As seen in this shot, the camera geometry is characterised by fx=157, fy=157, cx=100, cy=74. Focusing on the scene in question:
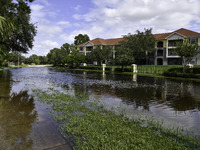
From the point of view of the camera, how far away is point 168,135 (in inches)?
190

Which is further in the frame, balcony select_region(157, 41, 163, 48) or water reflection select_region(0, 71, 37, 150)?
balcony select_region(157, 41, 163, 48)

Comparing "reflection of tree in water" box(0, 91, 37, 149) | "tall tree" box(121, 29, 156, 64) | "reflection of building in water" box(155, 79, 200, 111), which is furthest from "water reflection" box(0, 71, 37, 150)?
"tall tree" box(121, 29, 156, 64)

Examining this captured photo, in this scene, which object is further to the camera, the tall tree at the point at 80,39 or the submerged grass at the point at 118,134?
the tall tree at the point at 80,39

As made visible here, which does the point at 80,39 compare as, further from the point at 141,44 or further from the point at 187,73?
the point at 187,73

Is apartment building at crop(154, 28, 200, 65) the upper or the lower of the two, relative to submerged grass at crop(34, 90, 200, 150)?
upper

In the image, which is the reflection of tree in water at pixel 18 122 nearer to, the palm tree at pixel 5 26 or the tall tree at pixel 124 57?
the palm tree at pixel 5 26

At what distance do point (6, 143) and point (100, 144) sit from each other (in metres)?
2.47

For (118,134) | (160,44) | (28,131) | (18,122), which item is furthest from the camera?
(160,44)

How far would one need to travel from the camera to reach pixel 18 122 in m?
5.61

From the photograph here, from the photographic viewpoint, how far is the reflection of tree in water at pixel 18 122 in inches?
168

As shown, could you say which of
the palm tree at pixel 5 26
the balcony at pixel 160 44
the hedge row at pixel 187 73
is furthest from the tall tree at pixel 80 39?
the palm tree at pixel 5 26

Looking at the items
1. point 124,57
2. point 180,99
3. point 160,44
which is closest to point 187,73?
point 124,57

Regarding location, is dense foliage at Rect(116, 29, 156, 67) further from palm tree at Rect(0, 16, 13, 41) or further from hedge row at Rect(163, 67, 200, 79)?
palm tree at Rect(0, 16, 13, 41)

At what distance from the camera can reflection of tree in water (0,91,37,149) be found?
426 centimetres
